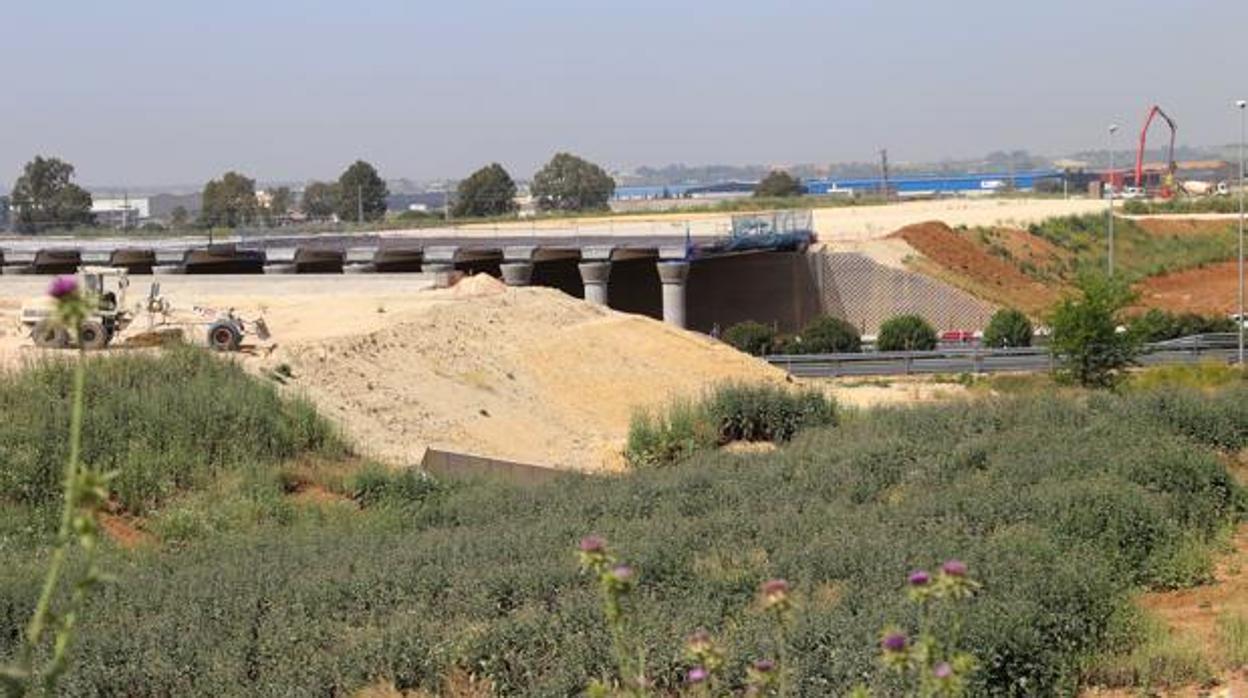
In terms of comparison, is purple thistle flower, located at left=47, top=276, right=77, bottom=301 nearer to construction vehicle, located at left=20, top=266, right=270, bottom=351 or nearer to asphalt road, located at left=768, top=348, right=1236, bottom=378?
construction vehicle, located at left=20, top=266, right=270, bottom=351

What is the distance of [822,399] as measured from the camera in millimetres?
29734

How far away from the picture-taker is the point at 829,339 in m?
47.9

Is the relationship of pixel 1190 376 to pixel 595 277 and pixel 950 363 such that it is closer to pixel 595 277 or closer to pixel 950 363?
pixel 950 363

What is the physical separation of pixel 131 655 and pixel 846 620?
5.00 meters

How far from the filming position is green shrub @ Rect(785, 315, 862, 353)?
47.6m

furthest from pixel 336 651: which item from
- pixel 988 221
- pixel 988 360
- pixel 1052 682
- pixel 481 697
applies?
pixel 988 221

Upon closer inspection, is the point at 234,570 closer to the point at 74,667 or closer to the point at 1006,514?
the point at 74,667

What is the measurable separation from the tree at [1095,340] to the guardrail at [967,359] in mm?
4278

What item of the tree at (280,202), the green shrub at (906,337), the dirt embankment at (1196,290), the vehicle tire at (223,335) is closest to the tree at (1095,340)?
the green shrub at (906,337)

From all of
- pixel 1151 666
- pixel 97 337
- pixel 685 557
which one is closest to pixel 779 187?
pixel 97 337

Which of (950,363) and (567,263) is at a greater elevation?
(567,263)

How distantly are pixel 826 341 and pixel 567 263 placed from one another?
1399 centimetres

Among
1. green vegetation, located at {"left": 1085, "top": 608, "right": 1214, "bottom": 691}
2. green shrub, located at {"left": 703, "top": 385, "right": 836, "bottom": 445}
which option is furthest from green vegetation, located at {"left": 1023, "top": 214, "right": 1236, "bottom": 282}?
green vegetation, located at {"left": 1085, "top": 608, "right": 1214, "bottom": 691}

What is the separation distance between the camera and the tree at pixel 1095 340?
35938 millimetres
